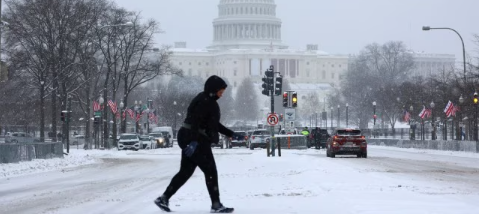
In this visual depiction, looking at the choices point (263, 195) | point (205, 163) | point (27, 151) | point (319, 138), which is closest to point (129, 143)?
point (319, 138)

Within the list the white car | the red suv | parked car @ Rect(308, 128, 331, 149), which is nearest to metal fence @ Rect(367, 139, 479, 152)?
parked car @ Rect(308, 128, 331, 149)

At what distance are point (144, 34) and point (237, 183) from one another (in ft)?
205

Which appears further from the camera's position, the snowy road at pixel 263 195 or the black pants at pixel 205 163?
the snowy road at pixel 263 195

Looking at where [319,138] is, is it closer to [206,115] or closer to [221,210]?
[206,115]

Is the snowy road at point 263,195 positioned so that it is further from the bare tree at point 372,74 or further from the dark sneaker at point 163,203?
the bare tree at point 372,74

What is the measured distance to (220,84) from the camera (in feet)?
45.5

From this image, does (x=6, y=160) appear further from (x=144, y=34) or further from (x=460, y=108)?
(x=144, y=34)

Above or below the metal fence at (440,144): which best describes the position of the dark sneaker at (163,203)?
below

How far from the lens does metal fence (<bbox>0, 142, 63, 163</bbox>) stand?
36062 mm

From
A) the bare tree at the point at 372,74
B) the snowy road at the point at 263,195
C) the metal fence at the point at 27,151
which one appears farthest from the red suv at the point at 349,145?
the bare tree at the point at 372,74

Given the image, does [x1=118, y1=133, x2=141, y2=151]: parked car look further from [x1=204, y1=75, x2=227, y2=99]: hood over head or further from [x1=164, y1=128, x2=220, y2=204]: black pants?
[x1=204, y1=75, x2=227, y2=99]: hood over head

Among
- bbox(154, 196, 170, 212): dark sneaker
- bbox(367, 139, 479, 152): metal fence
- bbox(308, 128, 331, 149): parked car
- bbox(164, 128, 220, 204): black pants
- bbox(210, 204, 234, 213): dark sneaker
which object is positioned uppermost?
bbox(308, 128, 331, 149): parked car

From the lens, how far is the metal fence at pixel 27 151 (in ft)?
118

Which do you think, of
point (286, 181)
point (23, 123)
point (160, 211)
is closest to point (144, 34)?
point (23, 123)
